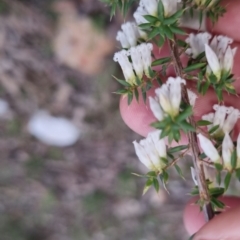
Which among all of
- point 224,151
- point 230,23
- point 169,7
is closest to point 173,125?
point 224,151

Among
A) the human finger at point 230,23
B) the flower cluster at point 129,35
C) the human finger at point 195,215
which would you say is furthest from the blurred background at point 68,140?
the flower cluster at point 129,35

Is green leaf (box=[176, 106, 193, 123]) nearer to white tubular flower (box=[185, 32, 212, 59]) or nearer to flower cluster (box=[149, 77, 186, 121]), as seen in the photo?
flower cluster (box=[149, 77, 186, 121])

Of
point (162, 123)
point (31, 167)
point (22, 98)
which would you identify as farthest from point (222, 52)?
point (31, 167)

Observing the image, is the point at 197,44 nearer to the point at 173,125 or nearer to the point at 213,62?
the point at 213,62

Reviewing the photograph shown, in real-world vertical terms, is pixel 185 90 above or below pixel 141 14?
below

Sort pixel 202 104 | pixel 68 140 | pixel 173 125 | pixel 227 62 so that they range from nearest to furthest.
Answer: pixel 173 125, pixel 227 62, pixel 202 104, pixel 68 140

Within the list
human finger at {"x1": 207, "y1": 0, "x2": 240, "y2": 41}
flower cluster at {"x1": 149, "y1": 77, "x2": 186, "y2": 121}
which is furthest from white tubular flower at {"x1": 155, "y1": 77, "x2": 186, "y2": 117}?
human finger at {"x1": 207, "y1": 0, "x2": 240, "y2": 41}
